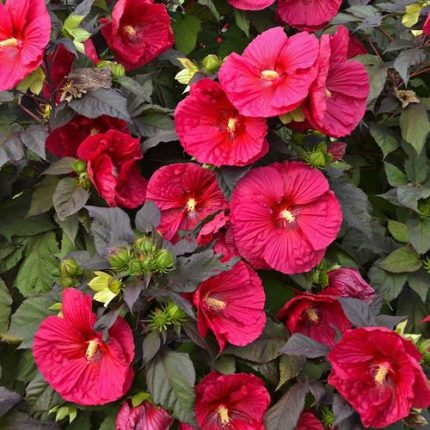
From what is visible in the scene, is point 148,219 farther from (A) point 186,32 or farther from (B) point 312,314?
(A) point 186,32

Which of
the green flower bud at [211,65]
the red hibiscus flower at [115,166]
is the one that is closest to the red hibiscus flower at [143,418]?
the red hibiscus flower at [115,166]

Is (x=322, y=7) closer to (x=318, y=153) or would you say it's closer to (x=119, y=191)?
(x=318, y=153)

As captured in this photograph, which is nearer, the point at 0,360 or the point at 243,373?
the point at 243,373

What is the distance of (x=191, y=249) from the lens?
116 centimetres

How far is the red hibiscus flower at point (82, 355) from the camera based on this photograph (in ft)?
3.70

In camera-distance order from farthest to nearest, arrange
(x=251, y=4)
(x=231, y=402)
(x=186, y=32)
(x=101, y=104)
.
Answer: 1. (x=186, y=32)
2. (x=251, y=4)
3. (x=101, y=104)
4. (x=231, y=402)

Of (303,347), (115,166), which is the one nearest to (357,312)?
(303,347)

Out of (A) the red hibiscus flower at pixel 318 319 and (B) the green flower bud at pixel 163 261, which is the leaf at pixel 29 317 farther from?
(A) the red hibiscus flower at pixel 318 319

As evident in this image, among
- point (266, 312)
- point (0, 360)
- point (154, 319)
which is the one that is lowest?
point (0, 360)

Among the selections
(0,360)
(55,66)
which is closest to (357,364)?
(0,360)

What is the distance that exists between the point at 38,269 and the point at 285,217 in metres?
0.50

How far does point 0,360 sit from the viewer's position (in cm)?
137

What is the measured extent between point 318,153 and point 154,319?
42cm

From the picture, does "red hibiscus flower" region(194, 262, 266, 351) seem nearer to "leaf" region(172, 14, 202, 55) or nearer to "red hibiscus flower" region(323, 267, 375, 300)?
"red hibiscus flower" region(323, 267, 375, 300)
